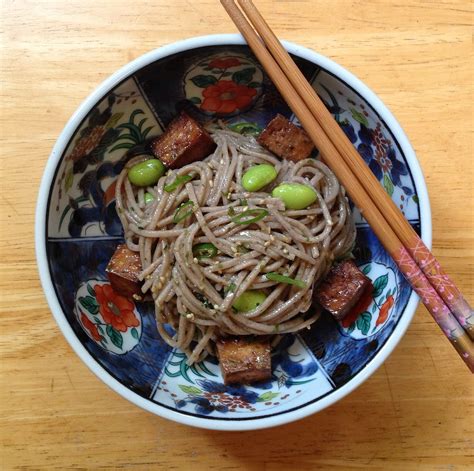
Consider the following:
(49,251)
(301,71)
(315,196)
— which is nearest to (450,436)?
(315,196)

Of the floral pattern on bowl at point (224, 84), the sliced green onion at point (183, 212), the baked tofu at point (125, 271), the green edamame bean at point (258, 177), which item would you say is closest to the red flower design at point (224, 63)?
the floral pattern on bowl at point (224, 84)

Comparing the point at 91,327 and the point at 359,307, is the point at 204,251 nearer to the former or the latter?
the point at 91,327

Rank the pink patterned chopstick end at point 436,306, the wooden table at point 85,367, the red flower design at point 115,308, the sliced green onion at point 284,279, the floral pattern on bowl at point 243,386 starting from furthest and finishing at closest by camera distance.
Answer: the wooden table at point 85,367 < the red flower design at point 115,308 < the sliced green onion at point 284,279 < the floral pattern on bowl at point 243,386 < the pink patterned chopstick end at point 436,306

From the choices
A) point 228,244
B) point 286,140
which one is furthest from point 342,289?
point 286,140

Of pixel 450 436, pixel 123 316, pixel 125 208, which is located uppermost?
pixel 125 208

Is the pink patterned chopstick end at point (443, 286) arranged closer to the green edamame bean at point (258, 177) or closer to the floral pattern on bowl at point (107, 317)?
the green edamame bean at point (258, 177)

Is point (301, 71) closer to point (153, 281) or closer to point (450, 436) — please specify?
point (153, 281)
